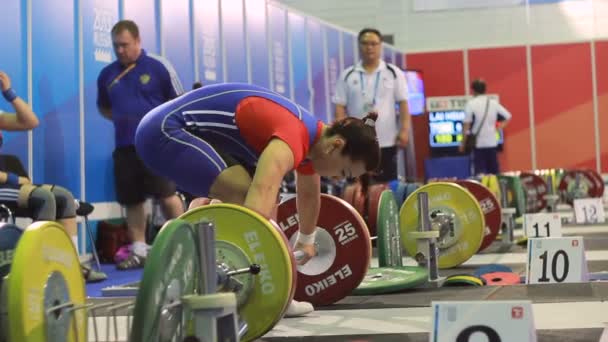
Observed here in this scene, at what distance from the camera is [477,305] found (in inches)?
89.0

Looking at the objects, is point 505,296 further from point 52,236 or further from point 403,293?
point 52,236

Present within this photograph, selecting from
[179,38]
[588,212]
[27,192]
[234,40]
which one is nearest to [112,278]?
[27,192]

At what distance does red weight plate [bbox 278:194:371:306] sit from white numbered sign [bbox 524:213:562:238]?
77.2 inches

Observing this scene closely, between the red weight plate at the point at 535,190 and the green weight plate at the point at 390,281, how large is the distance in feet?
18.0

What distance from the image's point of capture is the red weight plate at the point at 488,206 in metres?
5.77

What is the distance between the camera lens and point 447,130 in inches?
556

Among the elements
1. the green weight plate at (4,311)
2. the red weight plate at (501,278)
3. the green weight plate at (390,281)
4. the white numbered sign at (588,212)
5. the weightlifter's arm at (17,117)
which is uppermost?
the weightlifter's arm at (17,117)

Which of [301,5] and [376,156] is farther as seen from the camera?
[301,5]

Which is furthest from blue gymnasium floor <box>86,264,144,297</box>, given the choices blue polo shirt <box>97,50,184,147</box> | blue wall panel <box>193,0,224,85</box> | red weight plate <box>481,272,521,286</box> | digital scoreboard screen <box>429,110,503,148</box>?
digital scoreboard screen <box>429,110,503,148</box>

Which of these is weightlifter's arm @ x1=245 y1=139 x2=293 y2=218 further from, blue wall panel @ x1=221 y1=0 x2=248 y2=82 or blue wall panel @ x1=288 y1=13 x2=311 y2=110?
blue wall panel @ x1=288 y1=13 x2=311 y2=110

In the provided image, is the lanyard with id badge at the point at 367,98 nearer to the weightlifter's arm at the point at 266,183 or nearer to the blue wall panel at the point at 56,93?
the blue wall panel at the point at 56,93

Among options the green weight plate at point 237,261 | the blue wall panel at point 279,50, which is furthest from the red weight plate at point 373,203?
the blue wall panel at point 279,50

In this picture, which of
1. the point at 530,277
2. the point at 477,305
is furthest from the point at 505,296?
the point at 477,305

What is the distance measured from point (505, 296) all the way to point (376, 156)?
869mm
